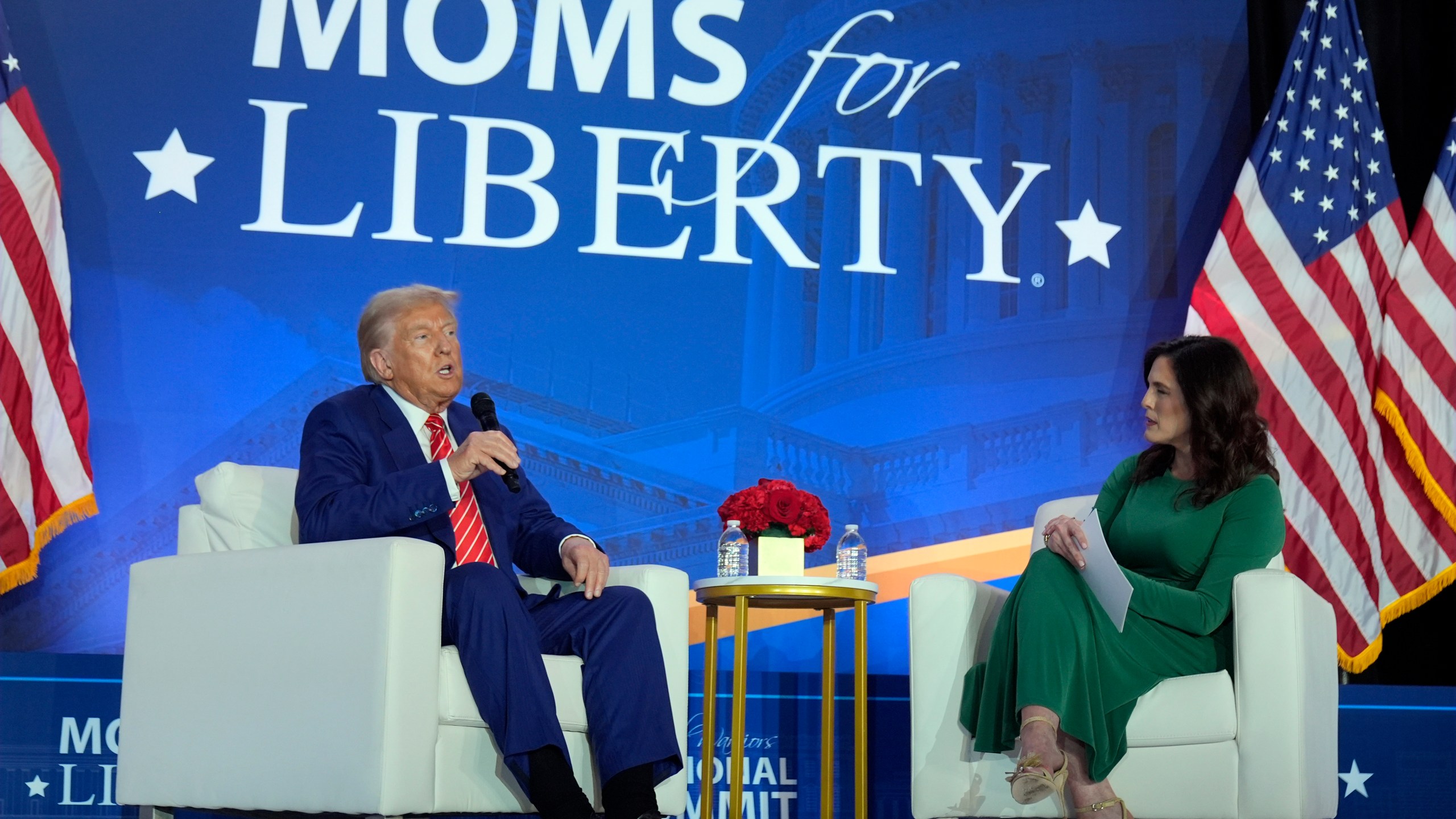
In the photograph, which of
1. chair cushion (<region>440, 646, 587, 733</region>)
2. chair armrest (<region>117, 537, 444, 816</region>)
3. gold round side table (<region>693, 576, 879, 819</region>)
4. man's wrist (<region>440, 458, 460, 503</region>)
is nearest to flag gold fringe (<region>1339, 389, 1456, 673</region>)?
gold round side table (<region>693, 576, 879, 819</region>)

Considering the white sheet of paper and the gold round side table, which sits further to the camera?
the gold round side table

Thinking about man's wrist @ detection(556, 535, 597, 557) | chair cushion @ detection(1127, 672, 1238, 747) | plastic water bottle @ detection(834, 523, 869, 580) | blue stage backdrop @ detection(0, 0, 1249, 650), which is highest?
blue stage backdrop @ detection(0, 0, 1249, 650)

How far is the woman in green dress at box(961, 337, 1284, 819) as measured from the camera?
2654 mm

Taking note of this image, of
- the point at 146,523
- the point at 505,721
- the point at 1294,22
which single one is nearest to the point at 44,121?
the point at 146,523

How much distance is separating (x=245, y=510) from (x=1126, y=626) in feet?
6.02

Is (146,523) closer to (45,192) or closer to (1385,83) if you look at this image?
(45,192)

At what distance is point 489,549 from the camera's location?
2.99 m

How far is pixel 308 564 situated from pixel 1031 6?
324 centimetres

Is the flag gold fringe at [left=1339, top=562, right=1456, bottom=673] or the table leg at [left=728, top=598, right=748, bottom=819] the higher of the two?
the flag gold fringe at [left=1339, top=562, right=1456, bottom=673]

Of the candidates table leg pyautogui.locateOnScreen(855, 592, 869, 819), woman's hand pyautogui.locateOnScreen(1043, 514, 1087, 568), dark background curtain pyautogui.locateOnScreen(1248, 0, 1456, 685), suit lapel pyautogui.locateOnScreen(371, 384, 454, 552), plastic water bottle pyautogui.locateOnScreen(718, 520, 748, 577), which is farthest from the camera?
dark background curtain pyautogui.locateOnScreen(1248, 0, 1456, 685)

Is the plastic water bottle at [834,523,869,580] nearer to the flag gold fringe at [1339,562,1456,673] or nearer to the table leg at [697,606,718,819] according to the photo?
the table leg at [697,606,718,819]

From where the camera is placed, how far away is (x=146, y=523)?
4.02 meters

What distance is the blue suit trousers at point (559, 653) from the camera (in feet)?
8.20

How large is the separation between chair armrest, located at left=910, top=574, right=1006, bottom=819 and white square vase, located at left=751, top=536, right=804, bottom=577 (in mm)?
544
